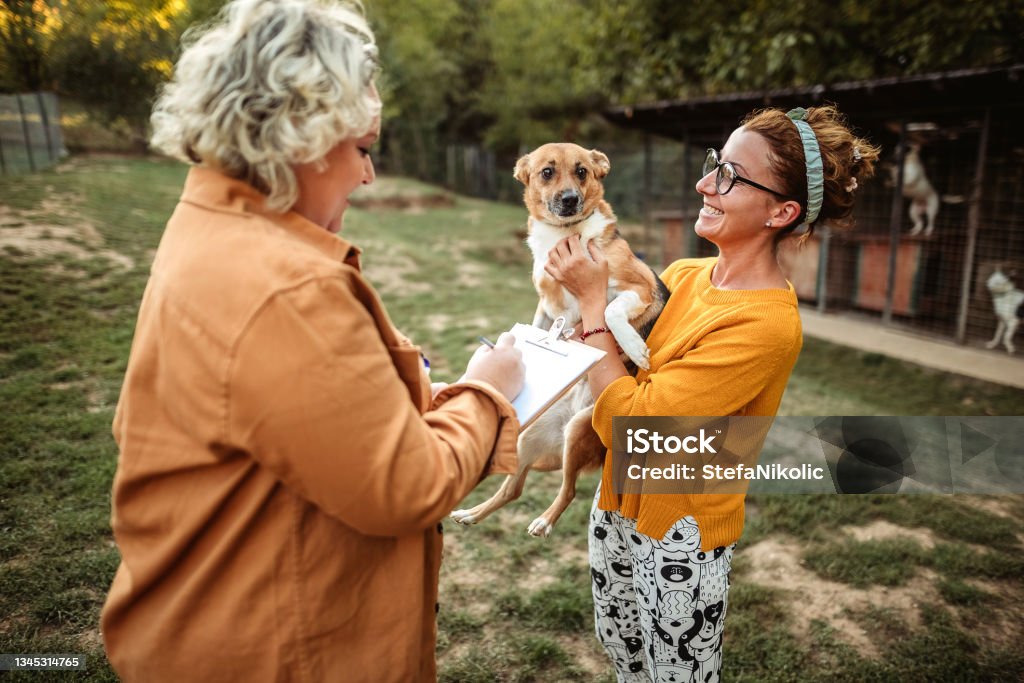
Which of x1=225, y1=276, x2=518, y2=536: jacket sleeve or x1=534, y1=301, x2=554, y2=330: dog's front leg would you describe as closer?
x1=225, y1=276, x2=518, y2=536: jacket sleeve

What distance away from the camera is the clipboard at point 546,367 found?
4.91 feet

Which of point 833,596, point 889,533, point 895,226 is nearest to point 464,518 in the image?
point 833,596

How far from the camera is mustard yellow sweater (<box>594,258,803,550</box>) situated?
1679 millimetres

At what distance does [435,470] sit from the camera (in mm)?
1118

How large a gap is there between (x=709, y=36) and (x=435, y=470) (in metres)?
11.0

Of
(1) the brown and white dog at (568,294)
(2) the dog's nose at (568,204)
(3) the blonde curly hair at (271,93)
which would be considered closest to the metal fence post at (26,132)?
(1) the brown and white dog at (568,294)

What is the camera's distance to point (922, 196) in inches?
356

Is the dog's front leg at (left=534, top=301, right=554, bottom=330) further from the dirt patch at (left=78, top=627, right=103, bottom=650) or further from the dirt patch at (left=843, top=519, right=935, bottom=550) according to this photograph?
the dirt patch at (left=843, top=519, right=935, bottom=550)

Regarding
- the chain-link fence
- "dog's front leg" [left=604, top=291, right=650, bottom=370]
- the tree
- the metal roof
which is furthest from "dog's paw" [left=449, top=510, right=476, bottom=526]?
the tree

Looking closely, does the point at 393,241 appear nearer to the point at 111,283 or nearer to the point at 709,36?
the point at 111,283

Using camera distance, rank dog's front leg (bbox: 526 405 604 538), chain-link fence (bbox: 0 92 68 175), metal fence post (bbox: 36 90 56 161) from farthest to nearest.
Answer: metal fence post (bbox: 36 90 56 161)
chain-link fence (bbox: 0 92 68 175)
dog's front leg (bbox: 526 405 604 538)

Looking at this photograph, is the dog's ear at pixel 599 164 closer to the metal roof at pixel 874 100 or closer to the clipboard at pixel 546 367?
the clipboard at pixel 546 367

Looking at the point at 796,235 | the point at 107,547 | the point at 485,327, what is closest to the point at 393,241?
the point at 485,327

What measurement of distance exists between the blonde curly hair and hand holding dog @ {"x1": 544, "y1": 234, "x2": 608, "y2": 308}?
100 centimetres
